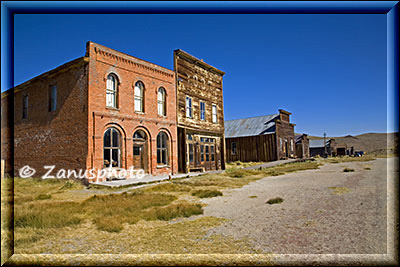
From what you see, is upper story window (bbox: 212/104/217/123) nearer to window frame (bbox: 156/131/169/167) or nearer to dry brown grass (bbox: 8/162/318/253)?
window frame (bbox: 156/131/169/167)

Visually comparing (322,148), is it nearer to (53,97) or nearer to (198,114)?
(198,114)

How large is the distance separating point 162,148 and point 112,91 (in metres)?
5.15

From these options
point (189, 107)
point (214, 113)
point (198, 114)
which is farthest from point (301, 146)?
point (189, 107)

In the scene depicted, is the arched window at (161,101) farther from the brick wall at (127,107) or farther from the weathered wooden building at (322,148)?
the weathered wooden building at (322,148)

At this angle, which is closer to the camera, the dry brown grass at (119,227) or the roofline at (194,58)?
the dry brown grass at (119,227)

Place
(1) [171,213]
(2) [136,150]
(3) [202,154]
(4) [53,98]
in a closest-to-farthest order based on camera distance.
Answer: (1) [171,213]
(4) [53,98]
(2) [136,150]
(3) [202,154]

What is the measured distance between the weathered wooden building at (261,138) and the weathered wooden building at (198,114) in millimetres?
11433

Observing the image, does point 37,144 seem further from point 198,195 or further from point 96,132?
point 198,195

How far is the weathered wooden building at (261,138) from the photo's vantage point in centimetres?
3359

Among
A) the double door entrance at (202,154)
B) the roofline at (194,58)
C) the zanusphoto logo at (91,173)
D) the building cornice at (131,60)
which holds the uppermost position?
the roofline at (194,58)

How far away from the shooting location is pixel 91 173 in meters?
13.7

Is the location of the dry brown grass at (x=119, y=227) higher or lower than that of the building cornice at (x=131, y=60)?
lower

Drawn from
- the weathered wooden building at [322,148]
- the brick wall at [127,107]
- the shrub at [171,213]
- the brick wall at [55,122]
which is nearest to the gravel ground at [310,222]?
the shrub at [171,213]

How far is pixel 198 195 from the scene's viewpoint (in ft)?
33.5
